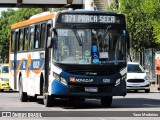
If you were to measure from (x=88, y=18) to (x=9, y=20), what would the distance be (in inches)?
4472

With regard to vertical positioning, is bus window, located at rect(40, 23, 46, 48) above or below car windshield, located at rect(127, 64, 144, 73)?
above

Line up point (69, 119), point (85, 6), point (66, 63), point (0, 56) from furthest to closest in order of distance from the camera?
point (0, 56)
point (85, 6)
point (66, 63)
point (69, 119)

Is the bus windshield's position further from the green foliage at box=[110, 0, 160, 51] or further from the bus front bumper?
the green foliage at box=[110, 0, 160, 51]

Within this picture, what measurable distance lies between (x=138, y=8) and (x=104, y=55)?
24906 millimetres

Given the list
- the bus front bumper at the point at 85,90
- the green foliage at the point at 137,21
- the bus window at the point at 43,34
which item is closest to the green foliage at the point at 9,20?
the green foliage at the point at 137,21

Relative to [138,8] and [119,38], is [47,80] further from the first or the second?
[138,8]

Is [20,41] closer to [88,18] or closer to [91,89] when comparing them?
[88,18]

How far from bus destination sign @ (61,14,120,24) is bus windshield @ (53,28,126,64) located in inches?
12.1

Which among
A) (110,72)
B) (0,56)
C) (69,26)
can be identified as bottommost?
(0,56)

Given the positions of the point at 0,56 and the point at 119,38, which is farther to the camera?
the point at 0,56

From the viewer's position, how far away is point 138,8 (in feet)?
154

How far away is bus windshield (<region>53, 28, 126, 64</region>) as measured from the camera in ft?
73.0

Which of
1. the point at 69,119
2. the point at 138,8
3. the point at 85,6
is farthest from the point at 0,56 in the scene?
the point at 69,119

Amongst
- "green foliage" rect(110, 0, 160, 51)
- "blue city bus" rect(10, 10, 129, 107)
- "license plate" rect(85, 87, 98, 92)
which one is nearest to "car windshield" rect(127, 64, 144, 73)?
"green foliage" rect(110, 0, 160, 51)
